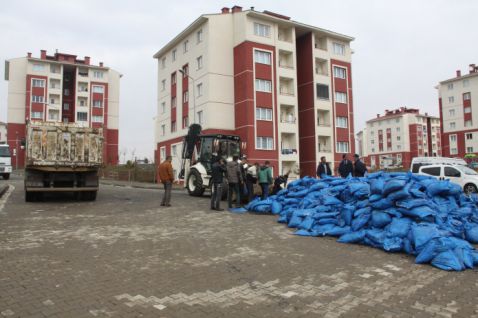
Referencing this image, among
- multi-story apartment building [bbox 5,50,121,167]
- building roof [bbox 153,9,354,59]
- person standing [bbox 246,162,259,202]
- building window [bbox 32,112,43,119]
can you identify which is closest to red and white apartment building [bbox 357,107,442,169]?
building roof [bbox 153,9,354,59]

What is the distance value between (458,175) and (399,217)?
13.4m

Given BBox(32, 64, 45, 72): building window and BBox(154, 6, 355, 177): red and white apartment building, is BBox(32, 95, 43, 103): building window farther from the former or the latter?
BBox(154, 6, 355, 177): red and white apartment building

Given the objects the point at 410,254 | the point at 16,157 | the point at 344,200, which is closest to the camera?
the point at 410,254

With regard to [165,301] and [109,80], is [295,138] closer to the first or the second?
[165,301]

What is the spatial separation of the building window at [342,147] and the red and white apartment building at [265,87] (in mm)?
101

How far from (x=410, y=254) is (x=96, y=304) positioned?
4.89 metres

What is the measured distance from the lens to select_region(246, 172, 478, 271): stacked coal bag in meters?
5.64

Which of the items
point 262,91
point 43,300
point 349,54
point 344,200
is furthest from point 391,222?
point 349,54

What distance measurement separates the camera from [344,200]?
29.0 feet

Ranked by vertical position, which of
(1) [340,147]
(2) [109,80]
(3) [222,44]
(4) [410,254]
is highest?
(2) [109,80]

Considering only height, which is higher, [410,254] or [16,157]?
[16,157]

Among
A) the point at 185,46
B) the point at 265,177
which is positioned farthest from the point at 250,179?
the point at 185,46

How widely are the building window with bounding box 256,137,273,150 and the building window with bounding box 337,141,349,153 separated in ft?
25.6

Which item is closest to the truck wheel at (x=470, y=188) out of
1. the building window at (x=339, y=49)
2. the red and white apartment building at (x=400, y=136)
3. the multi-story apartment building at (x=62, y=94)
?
the building window at (x=339, y=49)
